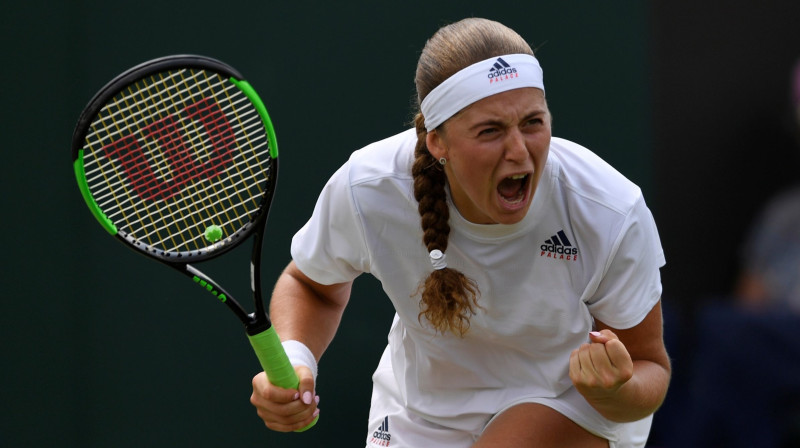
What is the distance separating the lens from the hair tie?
2680 mm

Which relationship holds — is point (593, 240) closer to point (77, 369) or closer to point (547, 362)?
point (547, 362)

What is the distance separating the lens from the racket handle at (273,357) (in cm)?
253

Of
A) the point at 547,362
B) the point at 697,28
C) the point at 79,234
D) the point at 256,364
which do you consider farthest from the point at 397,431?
the point at 697,28

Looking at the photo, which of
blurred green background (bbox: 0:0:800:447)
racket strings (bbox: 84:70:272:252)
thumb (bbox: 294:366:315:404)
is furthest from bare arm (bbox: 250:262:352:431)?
blurred green background (bbox: 0:0:800:447)

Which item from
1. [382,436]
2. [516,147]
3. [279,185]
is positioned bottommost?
[382,436]

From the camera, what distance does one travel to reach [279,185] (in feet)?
13.4

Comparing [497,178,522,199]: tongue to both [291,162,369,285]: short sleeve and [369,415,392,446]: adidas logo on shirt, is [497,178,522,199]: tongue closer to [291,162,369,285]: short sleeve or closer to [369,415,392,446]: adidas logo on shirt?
[291,162,369,285]: short sleeve

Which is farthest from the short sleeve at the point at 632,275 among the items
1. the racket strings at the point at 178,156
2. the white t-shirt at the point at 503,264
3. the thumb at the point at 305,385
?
the racket strings at the point at 178,156

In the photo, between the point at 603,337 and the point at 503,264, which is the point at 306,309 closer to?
the point at 503,264

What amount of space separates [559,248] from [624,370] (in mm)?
401

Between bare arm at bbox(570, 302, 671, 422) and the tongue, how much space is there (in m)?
0.35

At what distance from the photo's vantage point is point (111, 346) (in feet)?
12.9

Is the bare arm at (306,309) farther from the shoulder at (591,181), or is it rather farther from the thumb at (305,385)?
the shoulder at (591,181)

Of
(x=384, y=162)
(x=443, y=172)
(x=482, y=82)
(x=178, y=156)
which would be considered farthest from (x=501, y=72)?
(x=178, y=156)
